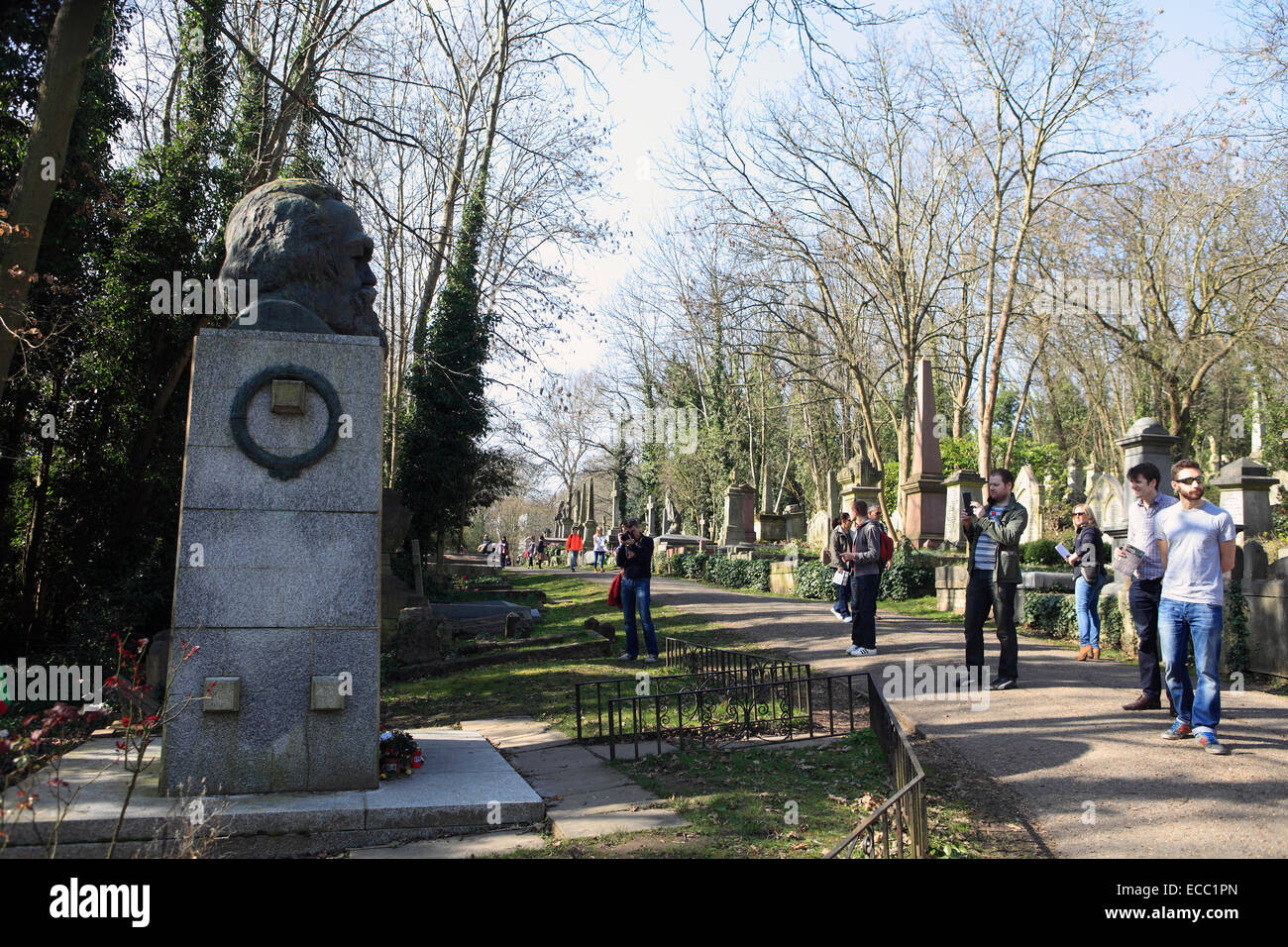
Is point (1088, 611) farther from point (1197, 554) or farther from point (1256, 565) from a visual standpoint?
point (1197, 554)

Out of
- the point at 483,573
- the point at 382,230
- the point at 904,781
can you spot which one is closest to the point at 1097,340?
the point at 483,573

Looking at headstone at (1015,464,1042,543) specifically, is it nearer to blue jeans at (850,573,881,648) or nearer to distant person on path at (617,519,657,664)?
blue jeans at (850,573,881,648)

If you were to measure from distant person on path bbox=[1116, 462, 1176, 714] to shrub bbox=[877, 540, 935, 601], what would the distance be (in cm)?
1088

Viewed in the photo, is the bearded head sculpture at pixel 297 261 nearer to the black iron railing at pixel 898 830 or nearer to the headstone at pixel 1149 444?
the black iron railing at pixel 898 830

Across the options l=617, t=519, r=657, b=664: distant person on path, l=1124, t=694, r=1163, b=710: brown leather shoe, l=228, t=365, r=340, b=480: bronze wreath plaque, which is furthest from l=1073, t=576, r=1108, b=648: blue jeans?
l=228, t=365, r=340, b=480: bronze wreath plaque

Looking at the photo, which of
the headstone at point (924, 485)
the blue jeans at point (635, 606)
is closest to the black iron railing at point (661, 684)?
the blue jeans at point (635, 606)

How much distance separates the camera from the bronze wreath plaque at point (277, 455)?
17.8 feet

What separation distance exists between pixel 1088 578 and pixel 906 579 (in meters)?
7.72

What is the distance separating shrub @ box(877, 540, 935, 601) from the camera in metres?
18.4

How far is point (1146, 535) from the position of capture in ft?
24.5

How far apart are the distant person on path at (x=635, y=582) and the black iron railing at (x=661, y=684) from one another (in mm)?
1339

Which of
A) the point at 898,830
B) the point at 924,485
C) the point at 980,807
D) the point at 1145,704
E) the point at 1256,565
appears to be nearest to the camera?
the point at 898,830

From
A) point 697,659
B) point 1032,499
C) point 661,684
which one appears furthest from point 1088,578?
point 1032,499
